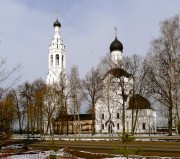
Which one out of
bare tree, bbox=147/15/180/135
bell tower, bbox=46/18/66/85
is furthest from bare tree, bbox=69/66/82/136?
bell tower, bbox=46/18/66/85

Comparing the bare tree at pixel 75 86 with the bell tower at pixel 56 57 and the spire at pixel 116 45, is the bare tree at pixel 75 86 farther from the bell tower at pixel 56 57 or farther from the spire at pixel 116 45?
the bell tower at pixel 56 57

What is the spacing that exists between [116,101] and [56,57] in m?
38.7

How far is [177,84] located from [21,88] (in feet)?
129

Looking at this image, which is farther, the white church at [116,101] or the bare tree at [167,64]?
the white church at [116,101]

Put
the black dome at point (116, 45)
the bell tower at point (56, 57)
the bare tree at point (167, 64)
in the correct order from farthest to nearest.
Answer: the bell tower at point (56, 57)
the black dome at point (116, 45)
the bare tree at point (167, 64)

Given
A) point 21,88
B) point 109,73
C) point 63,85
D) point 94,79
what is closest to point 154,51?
point 109,73

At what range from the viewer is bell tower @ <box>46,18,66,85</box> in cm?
8169

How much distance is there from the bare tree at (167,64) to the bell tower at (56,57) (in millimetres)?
48867

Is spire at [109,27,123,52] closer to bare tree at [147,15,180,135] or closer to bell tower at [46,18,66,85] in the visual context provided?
bell tower at [46,18,66,85]

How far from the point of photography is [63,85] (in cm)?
5572

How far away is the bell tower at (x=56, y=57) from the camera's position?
268ft

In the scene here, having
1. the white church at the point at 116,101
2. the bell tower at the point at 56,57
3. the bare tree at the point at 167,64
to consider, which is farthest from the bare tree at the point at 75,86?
the bell tower at the point at 56,57

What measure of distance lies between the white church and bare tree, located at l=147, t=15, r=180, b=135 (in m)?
5.41

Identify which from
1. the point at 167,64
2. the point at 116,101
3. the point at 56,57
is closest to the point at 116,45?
the point at 56,57
